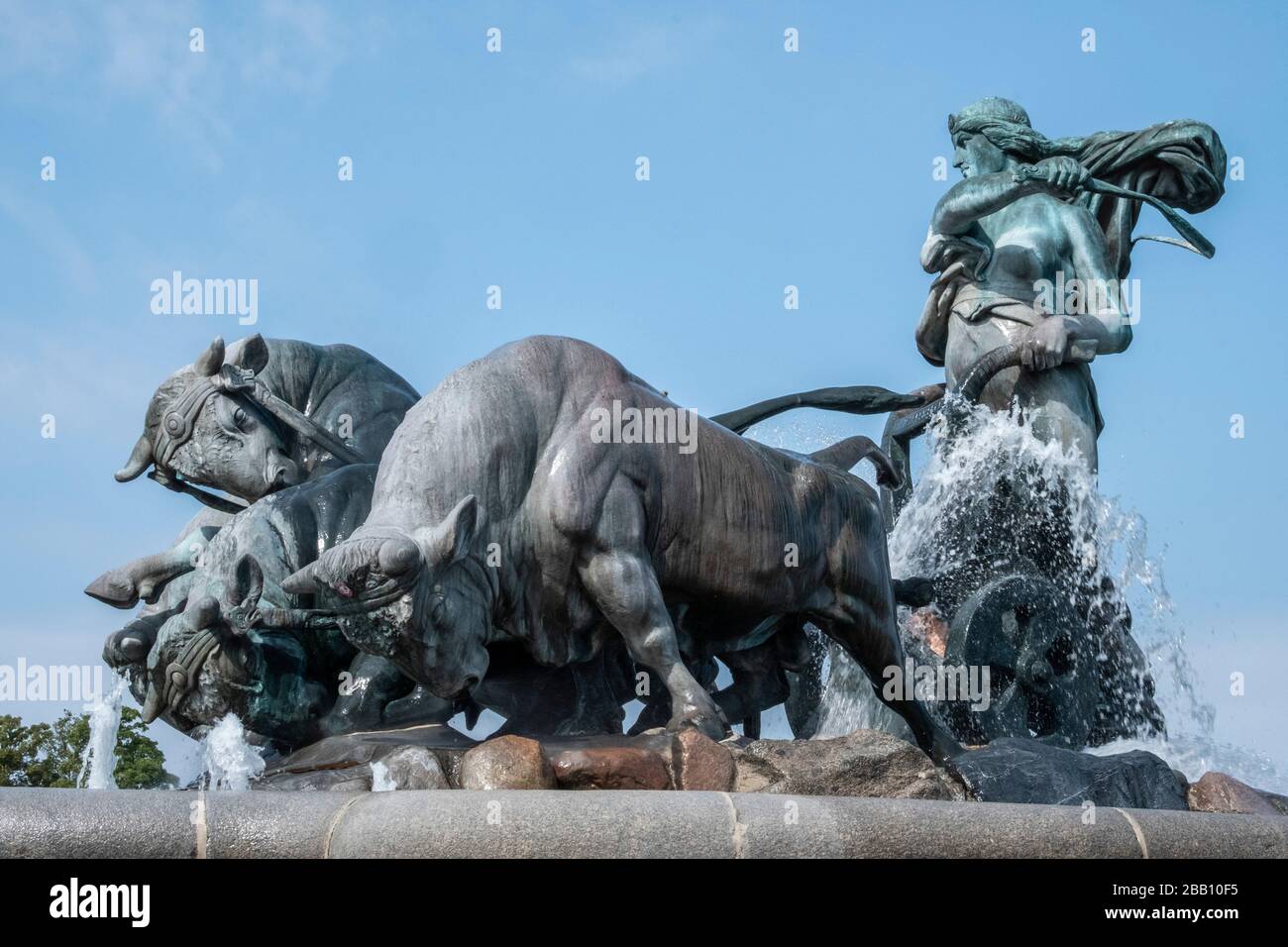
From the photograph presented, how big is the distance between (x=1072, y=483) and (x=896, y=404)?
1.12m

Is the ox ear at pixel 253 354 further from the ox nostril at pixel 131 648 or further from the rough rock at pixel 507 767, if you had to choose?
the rough rock at pixel 507 767

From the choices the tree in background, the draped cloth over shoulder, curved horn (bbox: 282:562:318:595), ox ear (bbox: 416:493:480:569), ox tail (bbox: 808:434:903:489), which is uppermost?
the draped cloth over shoulder

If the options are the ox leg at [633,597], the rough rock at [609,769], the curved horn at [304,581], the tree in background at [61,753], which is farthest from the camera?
the tree in background at [61,753]

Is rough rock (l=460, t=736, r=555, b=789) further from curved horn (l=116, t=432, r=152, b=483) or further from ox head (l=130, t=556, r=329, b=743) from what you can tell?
curved horn (l=116, t=432, r=152, b=483)

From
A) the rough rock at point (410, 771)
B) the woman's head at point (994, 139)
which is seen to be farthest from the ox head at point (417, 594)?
the woman's head at point (994, 139)

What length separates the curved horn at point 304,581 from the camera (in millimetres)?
6023

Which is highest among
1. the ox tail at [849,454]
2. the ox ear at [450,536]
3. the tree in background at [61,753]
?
the ox tail at [849,454]

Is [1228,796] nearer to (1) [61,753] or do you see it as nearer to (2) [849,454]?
(2) [849,454]

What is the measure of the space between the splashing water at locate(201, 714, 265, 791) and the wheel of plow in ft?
11.9

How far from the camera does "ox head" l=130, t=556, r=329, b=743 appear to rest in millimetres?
6820

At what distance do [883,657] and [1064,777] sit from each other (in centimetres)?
98

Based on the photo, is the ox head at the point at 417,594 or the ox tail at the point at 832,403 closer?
the ox head at the point at 417,594

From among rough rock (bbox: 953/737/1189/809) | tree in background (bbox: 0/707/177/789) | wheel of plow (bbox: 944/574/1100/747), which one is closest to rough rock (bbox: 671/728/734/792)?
rough rock (bbox: 953/737/1189/809)

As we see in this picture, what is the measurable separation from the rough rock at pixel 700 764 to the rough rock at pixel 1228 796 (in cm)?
262
